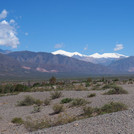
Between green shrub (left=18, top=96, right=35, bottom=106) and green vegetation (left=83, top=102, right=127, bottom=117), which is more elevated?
green vegetation (left=83, top=102, right=127, bottom=117)

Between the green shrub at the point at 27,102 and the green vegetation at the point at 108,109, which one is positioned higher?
the green vegetation at the point at 108,109

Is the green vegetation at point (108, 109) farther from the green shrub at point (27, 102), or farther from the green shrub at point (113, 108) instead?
the green shrub at point (27, 102)

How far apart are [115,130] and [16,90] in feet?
106

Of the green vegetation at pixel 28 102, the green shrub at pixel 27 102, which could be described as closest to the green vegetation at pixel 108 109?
the green vegetation at pixel 28 102

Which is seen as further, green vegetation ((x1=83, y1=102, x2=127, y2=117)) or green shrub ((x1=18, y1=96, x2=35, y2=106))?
green shrub ((x1=18, y1=96, x2=35, y2=106))

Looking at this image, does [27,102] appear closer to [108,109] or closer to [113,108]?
[108,109]

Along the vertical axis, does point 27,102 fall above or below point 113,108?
below

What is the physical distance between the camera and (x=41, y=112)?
1870cm

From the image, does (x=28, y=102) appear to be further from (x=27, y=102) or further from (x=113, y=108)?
(x=113, y=108)

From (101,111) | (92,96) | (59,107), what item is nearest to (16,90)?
(92,96)

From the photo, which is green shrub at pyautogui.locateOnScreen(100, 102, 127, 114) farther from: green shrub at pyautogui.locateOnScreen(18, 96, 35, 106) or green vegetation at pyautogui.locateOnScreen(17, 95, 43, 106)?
green shrub at pyautogui.locateOnScreen(18, 96, 35, 106)

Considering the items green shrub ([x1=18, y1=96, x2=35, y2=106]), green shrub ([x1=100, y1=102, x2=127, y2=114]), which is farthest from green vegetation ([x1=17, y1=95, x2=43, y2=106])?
green shrub ([x1=100, y1=102, x2=127, y2=114])

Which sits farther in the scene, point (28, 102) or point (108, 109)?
point (28, 102)

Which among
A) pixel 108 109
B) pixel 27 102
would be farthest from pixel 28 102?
pixel 108 109
